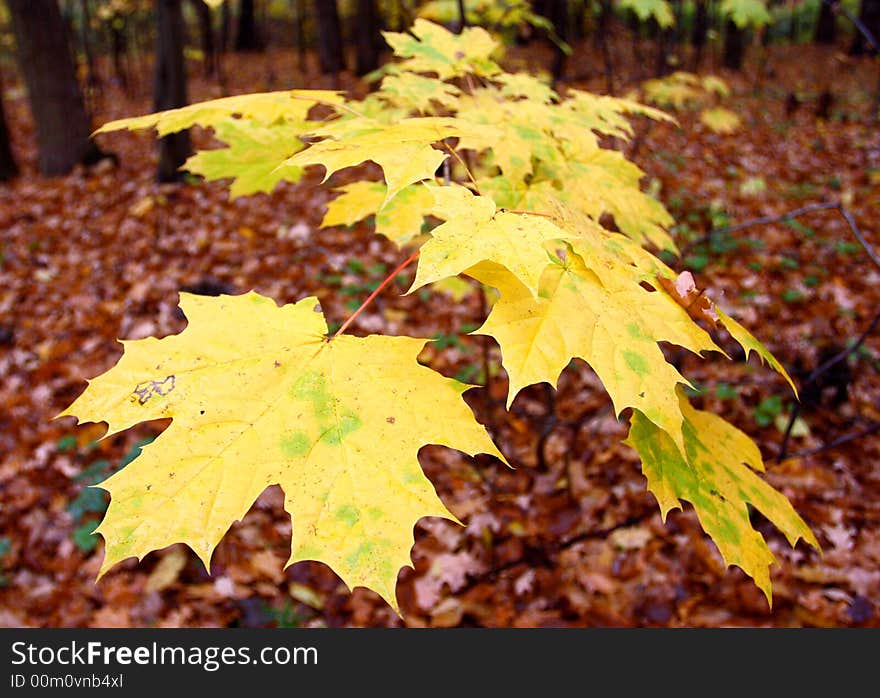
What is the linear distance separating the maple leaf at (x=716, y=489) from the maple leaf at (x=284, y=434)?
1.55ft

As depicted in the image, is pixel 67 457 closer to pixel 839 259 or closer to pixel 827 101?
pixel 839 259

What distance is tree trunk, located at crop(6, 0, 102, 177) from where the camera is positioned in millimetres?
6914

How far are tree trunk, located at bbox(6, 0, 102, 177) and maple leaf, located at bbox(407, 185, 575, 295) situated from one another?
8.35 metres

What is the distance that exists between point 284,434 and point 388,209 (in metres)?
0.89

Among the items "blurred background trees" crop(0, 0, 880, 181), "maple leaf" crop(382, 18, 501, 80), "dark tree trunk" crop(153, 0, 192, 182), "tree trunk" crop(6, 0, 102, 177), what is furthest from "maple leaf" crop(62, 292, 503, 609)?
"tree trunk" crop(6, 0, 102, 177)

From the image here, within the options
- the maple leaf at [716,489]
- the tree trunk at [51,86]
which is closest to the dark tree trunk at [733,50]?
the tree trunk at [51,86]

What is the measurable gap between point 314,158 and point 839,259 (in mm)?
5508

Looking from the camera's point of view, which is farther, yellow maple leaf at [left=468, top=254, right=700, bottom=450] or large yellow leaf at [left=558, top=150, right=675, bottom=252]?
large yellow leaf at [left=558, top=150, right=675, bottom=252]

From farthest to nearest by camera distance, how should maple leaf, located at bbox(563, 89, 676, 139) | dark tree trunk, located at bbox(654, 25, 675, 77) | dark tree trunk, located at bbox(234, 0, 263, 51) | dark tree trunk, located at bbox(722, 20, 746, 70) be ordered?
1. dark tree trunk, located at bbox(234, 0, 263, 51)
2. dark tree trunk, located at bbox(722, 20, 746, 70)
3. dark tree trunk, located at bbox(654, 25, 675, 77)
4. maple leaf, located at bbox(563, 89, 676, 139)


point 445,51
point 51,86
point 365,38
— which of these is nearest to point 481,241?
point 445,51

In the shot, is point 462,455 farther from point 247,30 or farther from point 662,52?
point 247,30

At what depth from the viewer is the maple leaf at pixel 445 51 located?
2084mm

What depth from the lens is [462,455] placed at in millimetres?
3855

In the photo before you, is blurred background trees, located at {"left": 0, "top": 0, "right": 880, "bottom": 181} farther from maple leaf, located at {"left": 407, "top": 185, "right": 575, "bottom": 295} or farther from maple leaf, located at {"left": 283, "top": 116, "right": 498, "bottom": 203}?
maple leaf, located at {"left": 407, "top": 185, "right": 575, "bottom": 295}
